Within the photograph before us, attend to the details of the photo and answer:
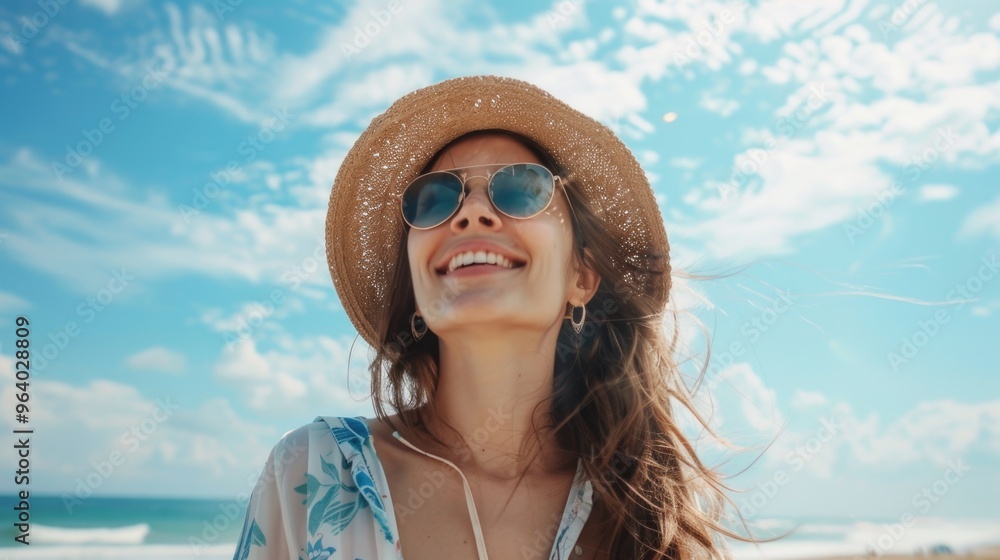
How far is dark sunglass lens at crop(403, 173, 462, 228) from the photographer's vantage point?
118 inches

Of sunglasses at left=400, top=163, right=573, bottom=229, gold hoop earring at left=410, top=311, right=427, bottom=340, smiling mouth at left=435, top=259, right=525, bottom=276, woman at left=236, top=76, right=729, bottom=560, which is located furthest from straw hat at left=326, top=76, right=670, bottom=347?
smiling mouth at left=435, top=259, right=525, bottom=276

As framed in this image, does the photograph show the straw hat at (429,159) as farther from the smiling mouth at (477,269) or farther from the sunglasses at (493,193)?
the smiling mouth at (477,269)

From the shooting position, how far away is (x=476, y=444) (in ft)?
10.1

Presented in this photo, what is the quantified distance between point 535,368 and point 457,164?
37.3 inches

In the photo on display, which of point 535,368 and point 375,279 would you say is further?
point 375,279

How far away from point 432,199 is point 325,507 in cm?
127

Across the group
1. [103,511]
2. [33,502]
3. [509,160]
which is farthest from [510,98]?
[33,502]

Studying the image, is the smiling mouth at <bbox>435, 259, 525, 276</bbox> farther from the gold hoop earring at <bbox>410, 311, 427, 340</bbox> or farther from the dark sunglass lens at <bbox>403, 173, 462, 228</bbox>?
the gold hoop earring at <bbox>410, 311, 427, 340</bbox>

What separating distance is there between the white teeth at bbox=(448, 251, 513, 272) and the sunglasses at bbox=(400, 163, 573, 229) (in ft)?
0.59

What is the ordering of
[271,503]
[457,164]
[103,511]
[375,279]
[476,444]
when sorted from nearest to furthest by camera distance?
[271,503], [476,444], [457,164], [375,279], [103,511]

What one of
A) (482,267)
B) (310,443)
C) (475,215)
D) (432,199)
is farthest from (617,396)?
(310,443)

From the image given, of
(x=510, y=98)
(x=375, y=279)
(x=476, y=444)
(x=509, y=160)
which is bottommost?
(x=476, y=444)

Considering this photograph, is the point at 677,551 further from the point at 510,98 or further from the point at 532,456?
the point at 510,98

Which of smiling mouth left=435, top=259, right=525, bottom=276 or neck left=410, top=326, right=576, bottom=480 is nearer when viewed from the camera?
smiling mouth left=435, top=259, right=525, bottom=276
